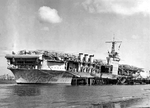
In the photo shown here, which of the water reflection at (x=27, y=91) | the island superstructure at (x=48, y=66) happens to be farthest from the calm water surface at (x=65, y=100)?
the island superstructure at (x=48, y=66)

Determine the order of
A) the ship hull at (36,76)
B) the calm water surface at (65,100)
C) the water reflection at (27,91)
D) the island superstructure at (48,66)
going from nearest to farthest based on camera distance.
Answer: the calm water surface at (65,100) → the water reflection at (27,91) → the island superstructure at (48,66) → the ship hull at (36,76)

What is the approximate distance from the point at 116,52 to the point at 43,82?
105 feet

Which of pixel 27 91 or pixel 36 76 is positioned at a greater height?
pixel 36 76

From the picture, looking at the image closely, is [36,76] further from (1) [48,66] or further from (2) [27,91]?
(2) [27,91]

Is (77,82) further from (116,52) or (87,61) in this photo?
(116,52)

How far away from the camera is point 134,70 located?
75.8 meters

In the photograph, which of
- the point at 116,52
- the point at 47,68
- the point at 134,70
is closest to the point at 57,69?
the point at 47,68

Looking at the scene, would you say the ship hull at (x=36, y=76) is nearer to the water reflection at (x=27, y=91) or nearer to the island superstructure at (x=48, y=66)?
the island superstructure at (x=48, y=66)

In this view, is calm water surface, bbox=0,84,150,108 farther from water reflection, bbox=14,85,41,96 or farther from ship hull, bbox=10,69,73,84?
ship hull, bbox=10,69,73,84

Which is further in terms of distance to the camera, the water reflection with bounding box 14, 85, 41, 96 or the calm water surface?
the water reflection with bounding box 14, 85, 41, 96

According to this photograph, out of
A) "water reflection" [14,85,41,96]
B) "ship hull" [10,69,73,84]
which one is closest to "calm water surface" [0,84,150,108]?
"water reflection" [14,85,41,96]

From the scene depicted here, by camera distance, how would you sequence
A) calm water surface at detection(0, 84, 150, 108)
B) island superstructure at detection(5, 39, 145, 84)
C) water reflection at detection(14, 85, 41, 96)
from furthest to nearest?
island superstructure at detection(5, 39, 145, 84), water reflection at detection(14, 85, 41, 96), calm water surface at detection(0, 84, 150, 108)

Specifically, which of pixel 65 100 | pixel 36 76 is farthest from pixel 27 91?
pixel 36 76

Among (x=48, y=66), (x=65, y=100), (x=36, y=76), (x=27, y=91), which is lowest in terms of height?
(x=27, y=91)
